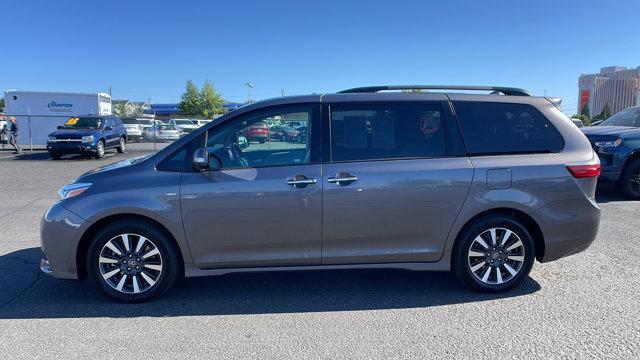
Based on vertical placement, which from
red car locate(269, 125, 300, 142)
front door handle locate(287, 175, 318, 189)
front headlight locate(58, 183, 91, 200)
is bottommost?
front headlight locate(58, 183, 91, 200)

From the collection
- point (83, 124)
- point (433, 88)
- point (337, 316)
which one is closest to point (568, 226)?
point (433, 88)

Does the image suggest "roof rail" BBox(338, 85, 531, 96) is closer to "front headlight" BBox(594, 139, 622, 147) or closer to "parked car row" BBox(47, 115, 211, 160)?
"front headlight" BBox(594, 139, 622, 147)

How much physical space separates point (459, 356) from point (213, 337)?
1.78 m

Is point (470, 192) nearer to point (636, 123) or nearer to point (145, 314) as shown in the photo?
point (145, 314)

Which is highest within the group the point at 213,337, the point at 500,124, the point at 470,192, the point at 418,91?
the point at 418,91

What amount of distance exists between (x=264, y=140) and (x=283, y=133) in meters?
0.19

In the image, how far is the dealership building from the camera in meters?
70.9

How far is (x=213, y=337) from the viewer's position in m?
3.50

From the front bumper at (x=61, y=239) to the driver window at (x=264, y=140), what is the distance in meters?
1.29

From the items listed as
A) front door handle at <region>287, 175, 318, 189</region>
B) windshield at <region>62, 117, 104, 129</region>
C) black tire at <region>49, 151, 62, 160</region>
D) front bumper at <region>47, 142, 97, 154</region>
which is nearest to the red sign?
windshield at <region>62, 117, 104, 129</region>

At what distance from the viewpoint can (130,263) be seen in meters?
4.07

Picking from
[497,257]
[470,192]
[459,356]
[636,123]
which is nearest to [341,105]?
[470,192]

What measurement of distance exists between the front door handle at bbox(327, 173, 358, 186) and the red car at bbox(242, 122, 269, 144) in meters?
0.78

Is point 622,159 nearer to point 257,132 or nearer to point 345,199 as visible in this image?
point 345,199
